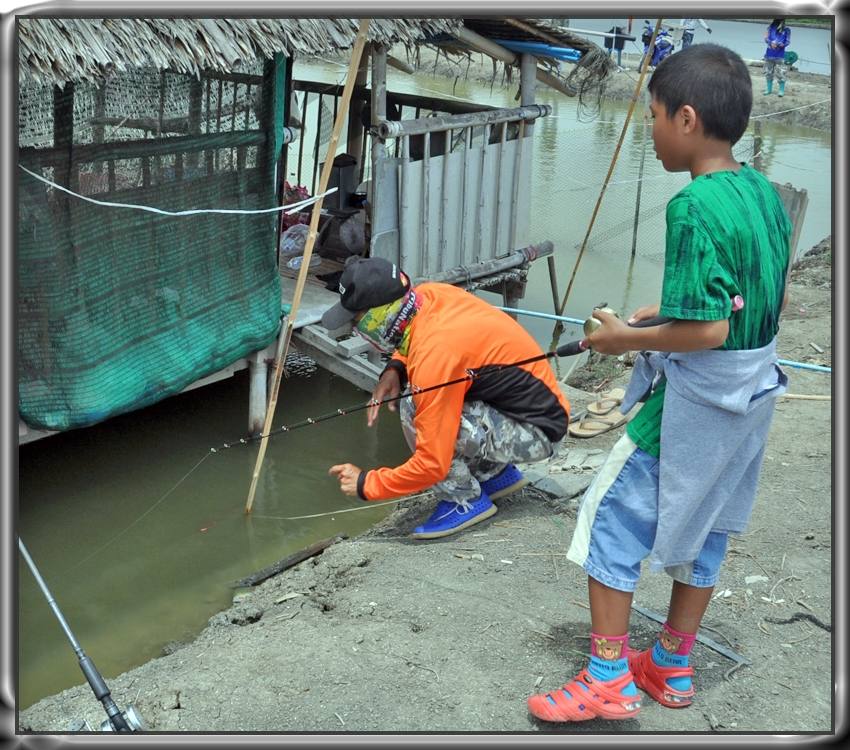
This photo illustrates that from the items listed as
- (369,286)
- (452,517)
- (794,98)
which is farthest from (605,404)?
(794,98)

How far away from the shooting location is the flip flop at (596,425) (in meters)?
5.66

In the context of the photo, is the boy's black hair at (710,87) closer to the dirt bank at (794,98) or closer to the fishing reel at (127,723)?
the fishing reel at (127,723)

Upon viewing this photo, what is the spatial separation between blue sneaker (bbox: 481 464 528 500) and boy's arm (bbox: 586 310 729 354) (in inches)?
85.8

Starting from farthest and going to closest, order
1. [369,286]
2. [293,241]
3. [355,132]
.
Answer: [355,132] → [293,241] → [369,286]

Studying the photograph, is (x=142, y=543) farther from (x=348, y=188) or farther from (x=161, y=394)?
(x=348, y=188)

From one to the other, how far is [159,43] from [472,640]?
10.1ft

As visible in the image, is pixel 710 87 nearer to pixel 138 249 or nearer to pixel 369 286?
pixel 369 286

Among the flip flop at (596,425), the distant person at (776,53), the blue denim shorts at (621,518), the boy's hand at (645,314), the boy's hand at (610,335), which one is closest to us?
the boy's hand at (610,335)

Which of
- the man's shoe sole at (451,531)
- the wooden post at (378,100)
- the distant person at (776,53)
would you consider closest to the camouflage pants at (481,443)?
the man's shoe sole at (451,531)

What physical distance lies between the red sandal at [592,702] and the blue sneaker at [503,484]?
1.84 m

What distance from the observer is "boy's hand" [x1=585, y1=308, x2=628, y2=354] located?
253 cm

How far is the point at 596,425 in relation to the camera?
18.7 feet

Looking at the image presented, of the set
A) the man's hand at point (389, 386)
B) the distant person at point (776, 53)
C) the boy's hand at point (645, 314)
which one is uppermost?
the distant person at point (776, 53)

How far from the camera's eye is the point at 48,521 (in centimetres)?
Result: 536
